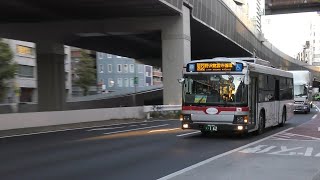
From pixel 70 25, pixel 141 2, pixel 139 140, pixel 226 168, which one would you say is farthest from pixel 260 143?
pixel 70 25

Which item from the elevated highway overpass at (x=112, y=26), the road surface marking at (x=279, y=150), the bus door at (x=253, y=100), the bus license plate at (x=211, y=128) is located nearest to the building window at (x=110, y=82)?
the elevated highway overpass at (x=112, y=26)

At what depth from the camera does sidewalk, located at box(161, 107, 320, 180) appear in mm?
10219

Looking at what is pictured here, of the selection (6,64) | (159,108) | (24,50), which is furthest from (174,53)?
(24,50)

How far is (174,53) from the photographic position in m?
36.1

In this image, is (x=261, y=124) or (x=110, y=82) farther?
(x=110, y=82)

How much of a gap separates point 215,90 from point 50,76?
28924 millimetres

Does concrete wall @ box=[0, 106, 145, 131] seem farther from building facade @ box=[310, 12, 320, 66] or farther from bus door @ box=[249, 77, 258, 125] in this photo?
building facade @ box=[310, 12, 320, 66]

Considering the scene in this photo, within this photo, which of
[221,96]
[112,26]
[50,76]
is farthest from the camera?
[50,76]

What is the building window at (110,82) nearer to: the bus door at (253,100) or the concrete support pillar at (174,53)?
the concrete support pillar at (174,53)

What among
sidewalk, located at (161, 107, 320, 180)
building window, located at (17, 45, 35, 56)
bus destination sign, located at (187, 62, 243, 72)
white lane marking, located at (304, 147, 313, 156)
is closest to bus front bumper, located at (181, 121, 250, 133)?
sidewalk, located at (161, 107, 320, 180)

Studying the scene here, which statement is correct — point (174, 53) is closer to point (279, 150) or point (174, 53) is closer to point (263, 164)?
point (279, 150)

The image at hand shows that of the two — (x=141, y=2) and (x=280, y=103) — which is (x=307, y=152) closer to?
(x=280, y=103)

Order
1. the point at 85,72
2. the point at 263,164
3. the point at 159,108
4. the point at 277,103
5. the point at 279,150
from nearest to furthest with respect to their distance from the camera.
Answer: the point at 263,164, the point at 279,150, the point at 277,103, the point at 159,108, the point at 85,72

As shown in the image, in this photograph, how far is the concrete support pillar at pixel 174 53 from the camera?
118 feet
